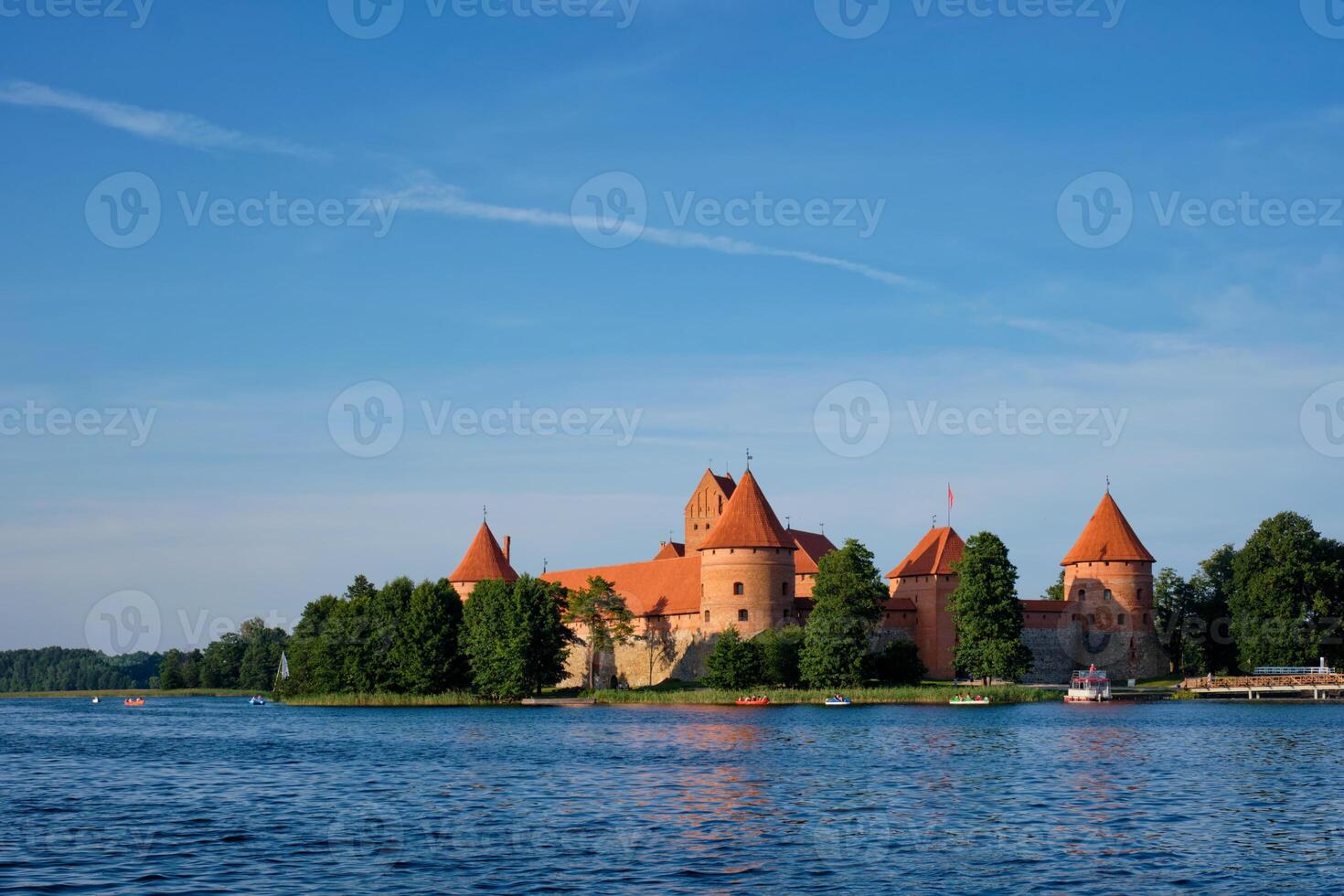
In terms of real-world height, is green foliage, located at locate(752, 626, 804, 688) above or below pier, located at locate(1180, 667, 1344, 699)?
above

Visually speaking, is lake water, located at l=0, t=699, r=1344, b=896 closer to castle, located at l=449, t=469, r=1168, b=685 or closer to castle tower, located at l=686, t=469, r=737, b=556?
castle, located at l=449, t=469, r=1168, b=685

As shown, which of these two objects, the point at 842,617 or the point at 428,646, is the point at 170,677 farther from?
the point at 842,617

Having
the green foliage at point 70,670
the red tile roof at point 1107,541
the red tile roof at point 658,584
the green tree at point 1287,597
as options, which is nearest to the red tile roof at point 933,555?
the red tile roof at point 1107,541

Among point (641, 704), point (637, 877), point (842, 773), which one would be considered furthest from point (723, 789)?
point (641, 704)

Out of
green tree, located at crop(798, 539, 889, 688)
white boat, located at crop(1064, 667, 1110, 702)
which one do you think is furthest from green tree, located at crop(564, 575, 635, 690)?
white boat, located at crop(1064, 667, 1110, 702)

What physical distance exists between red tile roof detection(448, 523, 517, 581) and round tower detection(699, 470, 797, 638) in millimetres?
18352

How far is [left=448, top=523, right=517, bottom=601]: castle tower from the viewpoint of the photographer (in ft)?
277

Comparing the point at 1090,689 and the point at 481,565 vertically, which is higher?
the point at 481,565

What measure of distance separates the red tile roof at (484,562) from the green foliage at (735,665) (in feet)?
79.0

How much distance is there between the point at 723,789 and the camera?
89.5 feet

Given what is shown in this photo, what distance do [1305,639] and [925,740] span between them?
125 feet

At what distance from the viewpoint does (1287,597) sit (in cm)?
6900

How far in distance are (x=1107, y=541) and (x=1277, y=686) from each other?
12.6 meters

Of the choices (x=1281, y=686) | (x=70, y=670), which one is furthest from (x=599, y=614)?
(x=70, y=670)
